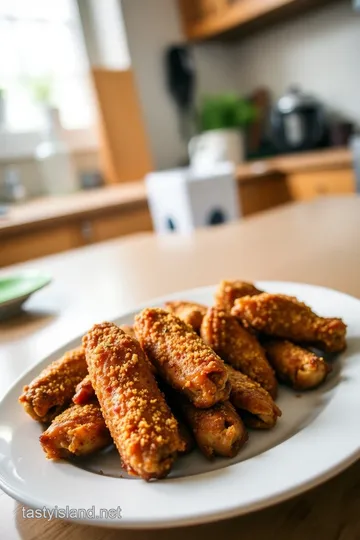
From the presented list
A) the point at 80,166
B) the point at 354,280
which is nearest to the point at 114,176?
the point at 80,166

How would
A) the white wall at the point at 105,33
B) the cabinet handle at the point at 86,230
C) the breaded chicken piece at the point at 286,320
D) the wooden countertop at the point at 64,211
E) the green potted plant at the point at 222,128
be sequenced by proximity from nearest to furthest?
the breaded chicken piece at the point at 286,320
the wooden countertop at the point at 64,211
the cabinet handle at the point at 86,230
the green potted plant at the point at 222,128
the white wall at the point at 105,33

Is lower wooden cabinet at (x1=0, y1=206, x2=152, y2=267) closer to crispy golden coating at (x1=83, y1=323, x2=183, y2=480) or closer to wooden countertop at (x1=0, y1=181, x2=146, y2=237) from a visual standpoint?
wooden countertop at (x1=0, y1=181, x2=146, y2=237)

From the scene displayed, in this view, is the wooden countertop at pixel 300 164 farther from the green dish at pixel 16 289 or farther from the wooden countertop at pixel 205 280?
the green dish at pixel 16 289

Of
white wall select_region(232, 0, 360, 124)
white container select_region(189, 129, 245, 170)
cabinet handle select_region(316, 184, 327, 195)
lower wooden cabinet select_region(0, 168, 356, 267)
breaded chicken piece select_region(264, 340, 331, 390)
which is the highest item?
white wall select_region(232, 0, 360, 124)

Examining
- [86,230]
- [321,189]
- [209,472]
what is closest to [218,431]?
[209,472]

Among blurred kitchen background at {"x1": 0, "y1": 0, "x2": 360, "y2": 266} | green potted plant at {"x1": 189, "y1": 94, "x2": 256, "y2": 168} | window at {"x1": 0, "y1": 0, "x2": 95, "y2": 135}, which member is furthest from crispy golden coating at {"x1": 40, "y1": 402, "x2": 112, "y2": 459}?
window at {"x1": 0, "y1": 0, "x2": 95, "y2": 135}

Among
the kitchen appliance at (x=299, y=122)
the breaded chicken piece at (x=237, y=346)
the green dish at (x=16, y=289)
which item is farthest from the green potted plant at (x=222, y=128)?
the breaded chicken piece at (x=237, y=346)
